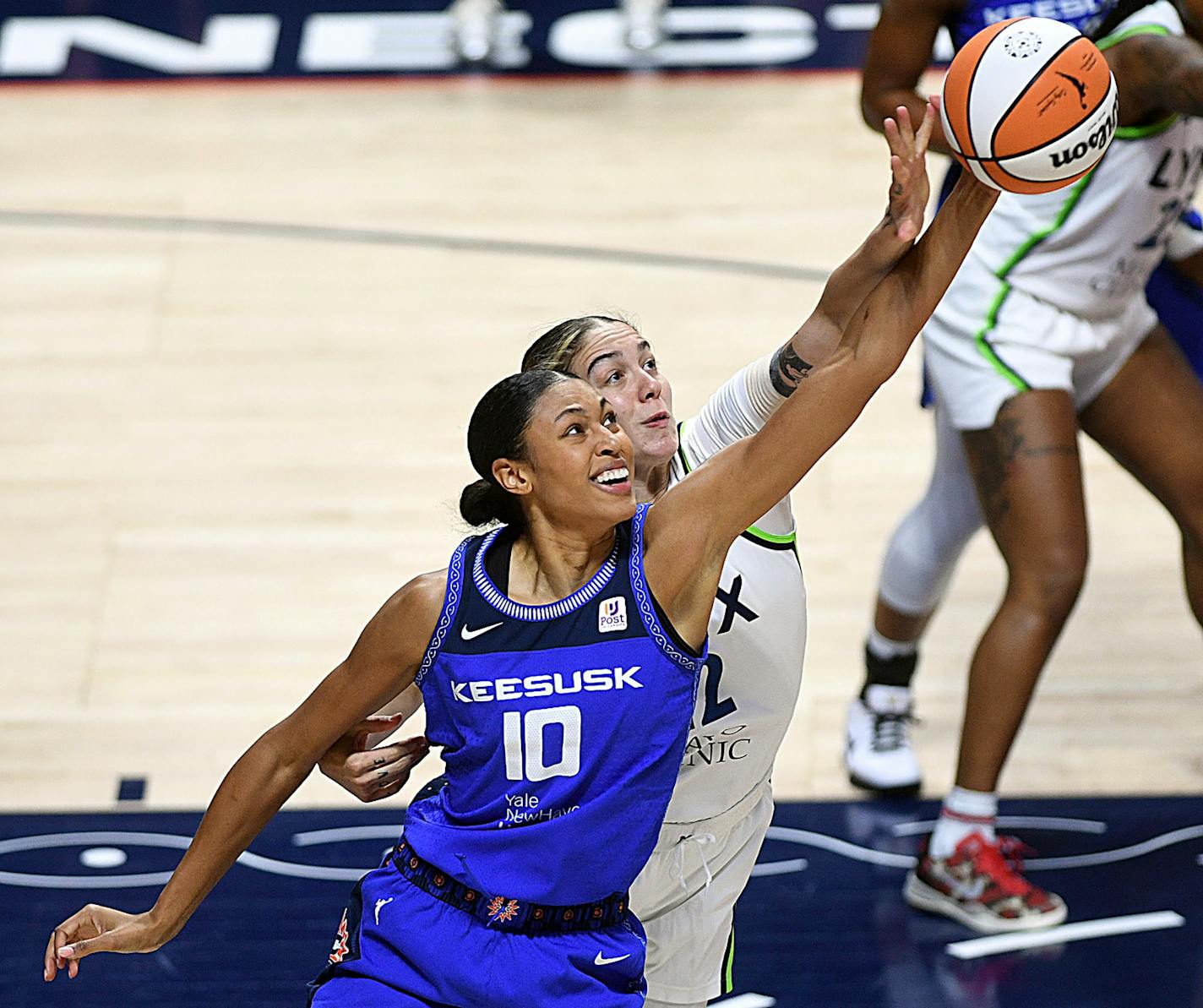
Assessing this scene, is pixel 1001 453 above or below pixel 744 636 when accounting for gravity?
above

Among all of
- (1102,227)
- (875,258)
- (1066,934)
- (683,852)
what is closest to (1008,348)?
(1102,227)

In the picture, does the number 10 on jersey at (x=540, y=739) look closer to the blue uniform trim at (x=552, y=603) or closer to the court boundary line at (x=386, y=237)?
the blue uniform trim at (x=552, y=603)

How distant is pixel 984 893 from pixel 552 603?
1956 millimetres

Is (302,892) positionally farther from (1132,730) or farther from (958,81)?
(958,81)

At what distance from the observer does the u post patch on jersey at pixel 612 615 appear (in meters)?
2.63

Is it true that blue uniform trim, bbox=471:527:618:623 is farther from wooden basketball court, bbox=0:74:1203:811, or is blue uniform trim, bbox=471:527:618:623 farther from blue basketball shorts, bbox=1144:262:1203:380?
blue basketball shorts, bbox=1144:262:1203:380

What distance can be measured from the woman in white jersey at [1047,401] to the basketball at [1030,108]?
128cm

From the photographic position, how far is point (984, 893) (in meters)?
4.25

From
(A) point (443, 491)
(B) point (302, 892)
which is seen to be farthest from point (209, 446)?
(B) point (302, 892)

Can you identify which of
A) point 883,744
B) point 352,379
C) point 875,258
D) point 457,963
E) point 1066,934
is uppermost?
point 875,258

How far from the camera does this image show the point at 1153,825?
15.3 ft

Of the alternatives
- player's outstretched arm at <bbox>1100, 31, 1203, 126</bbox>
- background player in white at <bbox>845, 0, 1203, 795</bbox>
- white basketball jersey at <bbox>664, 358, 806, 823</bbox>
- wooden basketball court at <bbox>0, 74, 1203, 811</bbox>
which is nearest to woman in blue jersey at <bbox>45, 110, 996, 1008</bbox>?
white basketball jersey at <bbox>664, 358, 806, 823</bbox>

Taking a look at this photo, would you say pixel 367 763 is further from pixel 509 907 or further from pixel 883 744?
pixel 883 744

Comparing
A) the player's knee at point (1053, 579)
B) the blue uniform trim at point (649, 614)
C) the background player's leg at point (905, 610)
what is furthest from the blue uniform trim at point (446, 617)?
the background player's leg at point (905, 610)
